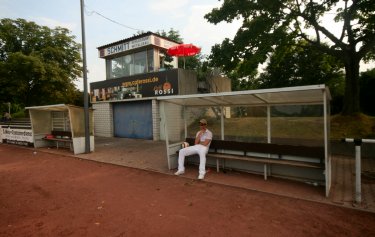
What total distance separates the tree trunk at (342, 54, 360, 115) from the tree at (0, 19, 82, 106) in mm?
20647

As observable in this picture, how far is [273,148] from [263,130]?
3.04 feet

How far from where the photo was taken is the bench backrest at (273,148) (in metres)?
5.87

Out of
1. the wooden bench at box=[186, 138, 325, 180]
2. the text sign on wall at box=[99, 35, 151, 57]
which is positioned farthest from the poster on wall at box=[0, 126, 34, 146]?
the wooden bench at box=[186, 138, 325, 180]

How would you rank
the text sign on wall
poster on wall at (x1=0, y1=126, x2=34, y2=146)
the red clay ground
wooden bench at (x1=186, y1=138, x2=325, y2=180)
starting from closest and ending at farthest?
the red clay ground
wooden bench at (x1=186, y1=138, x2=325, y2=180)
poster on wall at (x1=0, y1=126, x2=34, y2=146)
the text sign on wall

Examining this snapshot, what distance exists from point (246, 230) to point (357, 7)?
36.8 ft

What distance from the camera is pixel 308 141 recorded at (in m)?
6.99

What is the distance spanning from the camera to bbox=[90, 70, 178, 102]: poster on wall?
14.6 meters

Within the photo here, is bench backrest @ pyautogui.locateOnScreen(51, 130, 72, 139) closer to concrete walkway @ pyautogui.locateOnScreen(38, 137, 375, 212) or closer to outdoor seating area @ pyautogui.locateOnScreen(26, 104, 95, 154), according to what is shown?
outdoor seating area @ pyautogui.locateOnScreen(26, 104, 95, 154)

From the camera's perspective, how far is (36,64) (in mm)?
18984

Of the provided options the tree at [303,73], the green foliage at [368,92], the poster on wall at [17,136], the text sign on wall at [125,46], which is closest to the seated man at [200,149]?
the poster on wall at [17,136]

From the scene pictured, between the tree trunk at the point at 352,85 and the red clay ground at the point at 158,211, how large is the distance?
851cm

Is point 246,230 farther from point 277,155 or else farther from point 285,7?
point 285,7

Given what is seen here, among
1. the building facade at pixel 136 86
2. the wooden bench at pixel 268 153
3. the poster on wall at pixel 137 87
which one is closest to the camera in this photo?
the wooden bench at pixel 268 153

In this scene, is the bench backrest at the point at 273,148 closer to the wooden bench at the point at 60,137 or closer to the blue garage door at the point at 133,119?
the wooden bench at the point at 60,137
